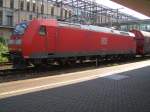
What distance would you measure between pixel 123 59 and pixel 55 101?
77.4ft

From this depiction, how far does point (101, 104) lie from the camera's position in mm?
10000

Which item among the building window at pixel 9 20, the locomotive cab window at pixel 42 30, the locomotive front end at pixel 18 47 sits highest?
the building window at pixel 9 20

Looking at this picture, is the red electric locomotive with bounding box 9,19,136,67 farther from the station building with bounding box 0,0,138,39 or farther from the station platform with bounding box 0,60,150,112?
the station building with bounding box 0,0,138,39

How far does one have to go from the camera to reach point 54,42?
2055cm

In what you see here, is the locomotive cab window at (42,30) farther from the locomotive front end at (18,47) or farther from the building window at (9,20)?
the building window at (9,20)

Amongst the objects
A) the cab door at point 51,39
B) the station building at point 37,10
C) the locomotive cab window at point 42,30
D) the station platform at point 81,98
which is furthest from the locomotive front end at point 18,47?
the station building at point 37,10

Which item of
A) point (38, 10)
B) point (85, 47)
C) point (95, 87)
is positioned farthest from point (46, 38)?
point (38, 10)

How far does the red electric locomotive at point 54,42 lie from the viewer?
19000mm

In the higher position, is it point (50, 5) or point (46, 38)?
point (50, 5)

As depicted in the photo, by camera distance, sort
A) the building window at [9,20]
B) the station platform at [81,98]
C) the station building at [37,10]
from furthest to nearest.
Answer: the building window at [9,20] → the station building at [37,10] → the station platform at [81,98]

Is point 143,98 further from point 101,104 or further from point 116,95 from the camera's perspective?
point 101,104

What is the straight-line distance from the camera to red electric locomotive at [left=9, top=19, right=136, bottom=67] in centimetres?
1900

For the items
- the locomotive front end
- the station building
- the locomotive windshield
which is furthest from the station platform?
the station building

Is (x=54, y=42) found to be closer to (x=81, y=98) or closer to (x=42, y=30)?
(x=42, y=30)
